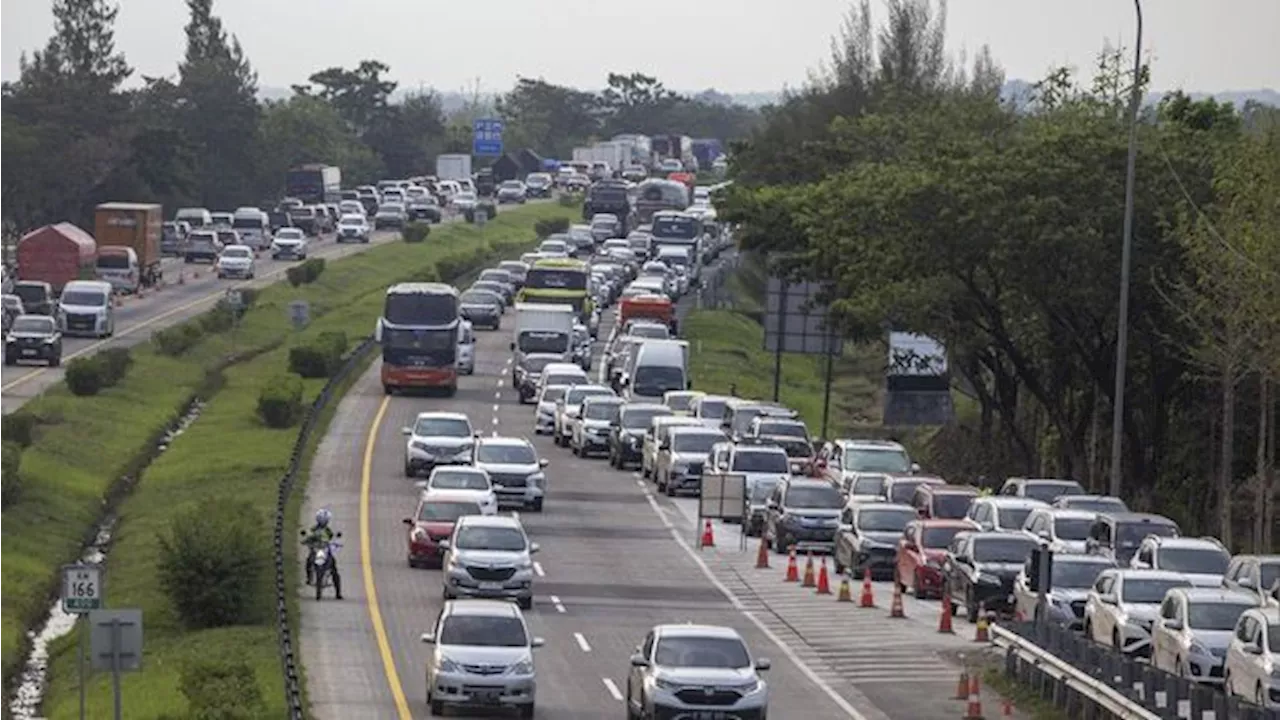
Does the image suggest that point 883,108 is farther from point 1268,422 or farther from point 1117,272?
point 1268,422

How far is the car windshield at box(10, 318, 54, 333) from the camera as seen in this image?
91812 mm

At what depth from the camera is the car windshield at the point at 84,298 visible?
102625mm

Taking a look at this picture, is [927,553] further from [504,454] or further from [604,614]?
[504,454]

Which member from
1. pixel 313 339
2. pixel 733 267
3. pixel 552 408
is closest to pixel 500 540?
pixel 552 408

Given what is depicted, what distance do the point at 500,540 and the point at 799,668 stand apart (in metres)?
6.42

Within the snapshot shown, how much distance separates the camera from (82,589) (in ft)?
107

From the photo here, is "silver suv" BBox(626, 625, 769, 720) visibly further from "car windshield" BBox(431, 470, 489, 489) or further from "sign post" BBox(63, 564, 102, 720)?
"car windshield" BBox(431, 470, 489, 489)

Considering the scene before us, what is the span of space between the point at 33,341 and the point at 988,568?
2023 inches

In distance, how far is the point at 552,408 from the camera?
3137 inches

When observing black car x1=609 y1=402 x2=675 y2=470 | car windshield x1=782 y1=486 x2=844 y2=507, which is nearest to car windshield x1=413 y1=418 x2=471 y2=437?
black car x1=609 y1=402 x2=675 y2=470

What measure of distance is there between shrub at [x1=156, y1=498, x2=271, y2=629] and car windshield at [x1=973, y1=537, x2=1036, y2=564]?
11343mm

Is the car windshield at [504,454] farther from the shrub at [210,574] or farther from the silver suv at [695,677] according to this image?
the silver suv at [695,677]

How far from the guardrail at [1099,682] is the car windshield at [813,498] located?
652 inches

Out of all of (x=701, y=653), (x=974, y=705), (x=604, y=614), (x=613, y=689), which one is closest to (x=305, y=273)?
(x=604, y=614)
